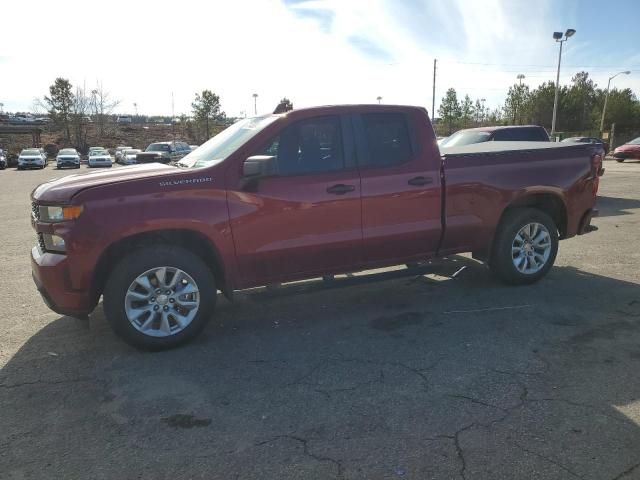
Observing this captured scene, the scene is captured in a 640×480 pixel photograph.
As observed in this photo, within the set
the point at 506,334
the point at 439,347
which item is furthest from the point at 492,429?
the point at 506,334

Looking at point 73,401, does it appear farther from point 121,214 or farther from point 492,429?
point 492,429

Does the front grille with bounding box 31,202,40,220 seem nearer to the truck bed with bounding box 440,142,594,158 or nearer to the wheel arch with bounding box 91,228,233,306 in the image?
the wheel arch with bounding box 91,228,233,306

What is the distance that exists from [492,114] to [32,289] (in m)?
60.6

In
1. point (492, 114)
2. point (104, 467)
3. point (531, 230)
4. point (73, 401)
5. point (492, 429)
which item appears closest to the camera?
point (104, 467)

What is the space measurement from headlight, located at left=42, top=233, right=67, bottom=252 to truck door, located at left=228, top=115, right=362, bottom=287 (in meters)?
1.35

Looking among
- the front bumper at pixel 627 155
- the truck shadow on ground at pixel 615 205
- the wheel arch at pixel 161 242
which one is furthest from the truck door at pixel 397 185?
the front bumper at pixel 627 155

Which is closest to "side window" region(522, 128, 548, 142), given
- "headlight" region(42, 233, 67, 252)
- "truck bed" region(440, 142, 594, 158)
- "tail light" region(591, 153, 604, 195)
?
"tail light" region(591, 153, 604, 195)

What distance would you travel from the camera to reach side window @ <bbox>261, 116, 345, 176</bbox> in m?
4.55

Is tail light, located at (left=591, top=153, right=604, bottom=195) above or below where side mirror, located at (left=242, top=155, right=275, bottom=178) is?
below

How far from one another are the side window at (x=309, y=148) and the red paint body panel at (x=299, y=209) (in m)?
0.08

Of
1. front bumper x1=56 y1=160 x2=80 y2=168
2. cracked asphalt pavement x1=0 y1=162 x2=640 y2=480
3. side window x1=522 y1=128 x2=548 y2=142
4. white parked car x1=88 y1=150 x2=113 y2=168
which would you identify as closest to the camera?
cracked asphalt pavement x1=0 y1=162 x2=640 y2=480

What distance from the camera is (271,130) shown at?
4520mm

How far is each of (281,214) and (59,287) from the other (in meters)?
1.90

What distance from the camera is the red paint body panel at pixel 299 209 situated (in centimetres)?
398
